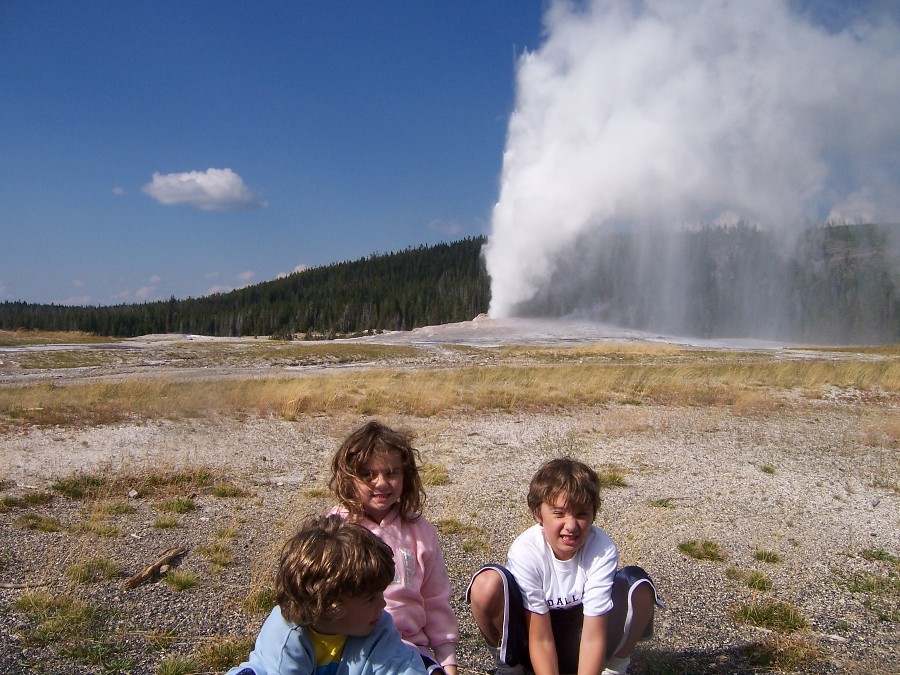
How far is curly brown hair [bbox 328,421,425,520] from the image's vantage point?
2.78m

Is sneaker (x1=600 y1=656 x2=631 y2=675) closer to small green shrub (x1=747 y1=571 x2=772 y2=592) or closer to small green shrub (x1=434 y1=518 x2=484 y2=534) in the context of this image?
small green shrub (x1=747 y1=571 x2=772 y2=592)

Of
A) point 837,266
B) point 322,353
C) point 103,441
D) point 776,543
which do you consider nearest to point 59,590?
point 776,543

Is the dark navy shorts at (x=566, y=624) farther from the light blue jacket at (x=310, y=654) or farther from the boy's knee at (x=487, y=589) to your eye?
the light blue jacket at (x=310, y=654)

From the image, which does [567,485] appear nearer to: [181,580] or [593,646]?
[593,646]

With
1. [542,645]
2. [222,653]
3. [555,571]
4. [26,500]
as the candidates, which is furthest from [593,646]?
[26,500]

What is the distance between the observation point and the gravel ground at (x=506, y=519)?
368 centimetres

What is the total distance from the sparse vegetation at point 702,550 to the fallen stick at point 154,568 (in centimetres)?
402

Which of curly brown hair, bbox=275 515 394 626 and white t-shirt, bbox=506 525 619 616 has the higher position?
curly brown hair, bbox=275 515 394 626

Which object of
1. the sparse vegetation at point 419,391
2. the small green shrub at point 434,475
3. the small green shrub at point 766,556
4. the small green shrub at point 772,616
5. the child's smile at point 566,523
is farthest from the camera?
the sparse vegetation at point 419,391

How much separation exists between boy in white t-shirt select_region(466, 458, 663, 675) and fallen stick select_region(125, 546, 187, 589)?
104 inches

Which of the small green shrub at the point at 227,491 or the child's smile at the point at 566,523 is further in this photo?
the small green shrub at the point at 227,491

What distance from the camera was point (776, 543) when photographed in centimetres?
566

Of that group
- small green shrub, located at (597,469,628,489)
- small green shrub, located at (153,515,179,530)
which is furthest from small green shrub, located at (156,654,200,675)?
small green shrub, located at (597,469,628,489)

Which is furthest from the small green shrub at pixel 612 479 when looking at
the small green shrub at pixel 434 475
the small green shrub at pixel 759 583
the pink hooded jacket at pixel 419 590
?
the pink hooded jacket at pixel 419 590
